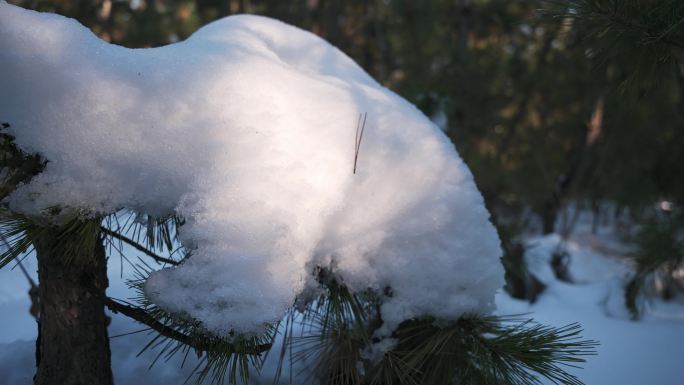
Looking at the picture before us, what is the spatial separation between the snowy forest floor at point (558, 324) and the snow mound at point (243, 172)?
37cm

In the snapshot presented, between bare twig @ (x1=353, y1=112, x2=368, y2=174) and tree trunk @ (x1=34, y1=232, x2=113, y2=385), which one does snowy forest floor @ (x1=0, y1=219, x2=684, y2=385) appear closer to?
tree trunk @ (x1=34, y1=232, x2=113, y2=385)

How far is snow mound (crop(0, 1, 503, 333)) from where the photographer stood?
34.5 inches

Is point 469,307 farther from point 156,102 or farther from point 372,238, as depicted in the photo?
point 156,102

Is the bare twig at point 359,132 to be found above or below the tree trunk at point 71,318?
above

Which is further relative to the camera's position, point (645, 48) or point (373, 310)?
point (645, 48)

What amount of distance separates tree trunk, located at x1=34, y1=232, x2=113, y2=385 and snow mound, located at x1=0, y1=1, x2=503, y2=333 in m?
0.23

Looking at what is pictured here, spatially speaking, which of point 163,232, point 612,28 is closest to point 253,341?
point 163,232

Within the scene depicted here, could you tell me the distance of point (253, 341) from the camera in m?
0.91

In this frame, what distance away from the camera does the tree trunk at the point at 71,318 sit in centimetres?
107

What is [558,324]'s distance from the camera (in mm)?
2322

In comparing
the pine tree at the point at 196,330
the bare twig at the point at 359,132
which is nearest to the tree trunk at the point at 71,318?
the pine tree at the point at 196,330

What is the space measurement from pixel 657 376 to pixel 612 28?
140 centimetres

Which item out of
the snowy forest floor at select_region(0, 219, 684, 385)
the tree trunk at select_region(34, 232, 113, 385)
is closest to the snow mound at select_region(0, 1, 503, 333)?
the tree trunk at select_region(34, 232, 113, 385)

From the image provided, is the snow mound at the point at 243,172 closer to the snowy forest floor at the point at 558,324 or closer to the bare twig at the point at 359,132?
the bare twig at the point at 359,132
